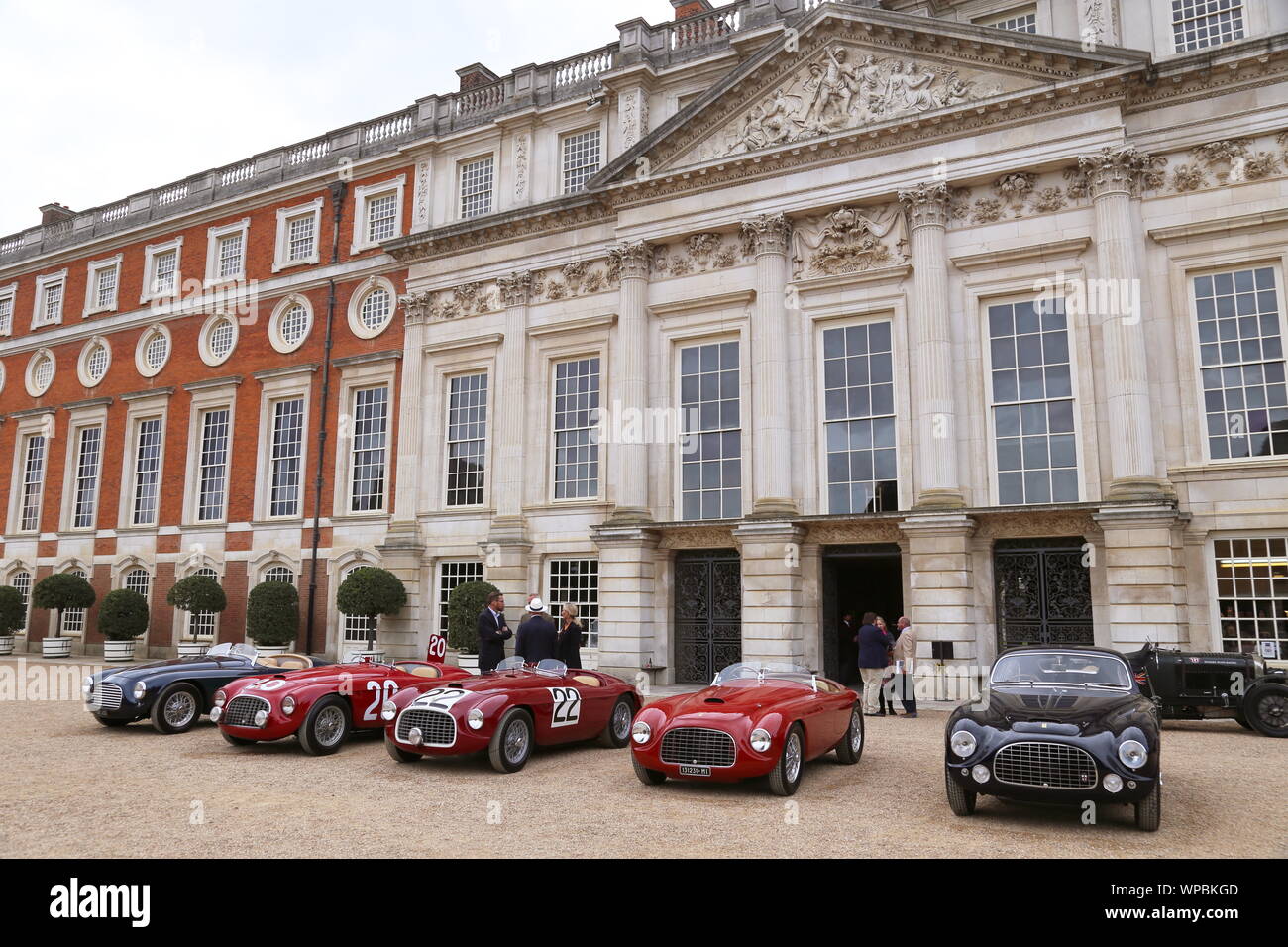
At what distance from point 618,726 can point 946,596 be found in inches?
323

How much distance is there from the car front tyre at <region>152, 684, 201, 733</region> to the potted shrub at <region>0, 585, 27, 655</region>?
21.8 meters

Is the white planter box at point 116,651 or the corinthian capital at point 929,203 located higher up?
the corinthian capital at point 929,203

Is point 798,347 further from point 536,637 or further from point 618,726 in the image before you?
point 618,726

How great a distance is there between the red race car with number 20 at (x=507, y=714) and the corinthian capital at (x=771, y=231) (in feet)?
39.8

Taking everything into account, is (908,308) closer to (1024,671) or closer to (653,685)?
(653,685)

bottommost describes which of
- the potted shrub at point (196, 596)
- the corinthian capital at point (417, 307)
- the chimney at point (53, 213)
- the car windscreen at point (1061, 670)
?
the car windscreen at point (1061, 670)

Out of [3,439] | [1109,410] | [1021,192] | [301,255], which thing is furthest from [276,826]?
[3,439]

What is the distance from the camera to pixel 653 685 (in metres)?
20.5

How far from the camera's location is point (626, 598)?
2073 cm

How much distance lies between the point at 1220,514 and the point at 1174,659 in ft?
15.2

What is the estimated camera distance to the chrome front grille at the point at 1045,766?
23.5 ft

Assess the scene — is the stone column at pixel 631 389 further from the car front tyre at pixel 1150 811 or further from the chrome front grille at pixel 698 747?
the car front tyre at pixel 1150 811

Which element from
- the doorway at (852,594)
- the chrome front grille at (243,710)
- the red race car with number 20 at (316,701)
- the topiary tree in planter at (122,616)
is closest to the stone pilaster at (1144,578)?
the doorway at (852,594)

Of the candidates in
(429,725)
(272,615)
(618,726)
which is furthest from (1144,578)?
(272,615)
